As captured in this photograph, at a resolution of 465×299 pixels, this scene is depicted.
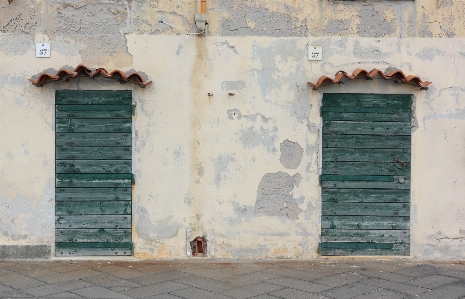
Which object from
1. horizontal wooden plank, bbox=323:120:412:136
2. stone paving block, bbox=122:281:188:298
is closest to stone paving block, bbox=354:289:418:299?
stone paving block, bbox=122:281:188:298

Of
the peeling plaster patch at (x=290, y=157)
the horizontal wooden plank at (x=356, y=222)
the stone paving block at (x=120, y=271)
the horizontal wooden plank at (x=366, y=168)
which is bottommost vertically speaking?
the stone paving block at (x=120, y=271)

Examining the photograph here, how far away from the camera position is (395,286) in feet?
23.7

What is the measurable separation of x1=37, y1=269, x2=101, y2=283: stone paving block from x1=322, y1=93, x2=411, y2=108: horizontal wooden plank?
149 inches

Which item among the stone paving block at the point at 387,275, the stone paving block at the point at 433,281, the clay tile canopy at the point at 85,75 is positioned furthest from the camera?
the clay tile canopy at the point at 85,75

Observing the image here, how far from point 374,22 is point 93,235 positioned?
477 cm

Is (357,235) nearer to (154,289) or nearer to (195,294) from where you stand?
(195,294)

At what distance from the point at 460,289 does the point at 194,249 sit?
3402 mm

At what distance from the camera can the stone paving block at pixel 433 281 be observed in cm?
729

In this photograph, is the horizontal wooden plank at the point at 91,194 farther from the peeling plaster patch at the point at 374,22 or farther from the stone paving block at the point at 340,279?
the peeling plaster patch at the point at 374,22

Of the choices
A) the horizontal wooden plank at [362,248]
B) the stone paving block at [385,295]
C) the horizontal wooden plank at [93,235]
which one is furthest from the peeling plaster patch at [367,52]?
the horizontal wooden plank at [93,235]

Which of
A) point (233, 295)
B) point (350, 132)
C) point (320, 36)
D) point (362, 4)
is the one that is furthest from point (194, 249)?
point (362, 4)

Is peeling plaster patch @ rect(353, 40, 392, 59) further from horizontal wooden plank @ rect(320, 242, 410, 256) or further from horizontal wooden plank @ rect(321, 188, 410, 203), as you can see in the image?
horizontal wooden plank @ rect(320, 242, 410, 256)

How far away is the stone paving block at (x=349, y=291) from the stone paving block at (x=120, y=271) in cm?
232

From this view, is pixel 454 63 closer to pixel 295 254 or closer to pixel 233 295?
pixel 295 254
